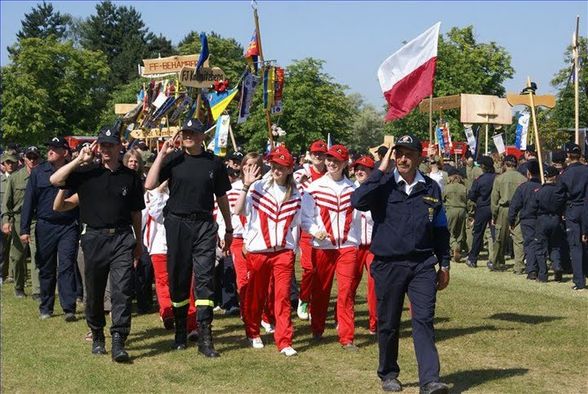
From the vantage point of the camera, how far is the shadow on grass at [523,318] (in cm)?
1203

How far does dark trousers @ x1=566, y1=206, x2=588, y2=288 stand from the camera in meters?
15.2

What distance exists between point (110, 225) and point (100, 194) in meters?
0.33

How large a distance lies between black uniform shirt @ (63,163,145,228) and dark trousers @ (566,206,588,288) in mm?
8528

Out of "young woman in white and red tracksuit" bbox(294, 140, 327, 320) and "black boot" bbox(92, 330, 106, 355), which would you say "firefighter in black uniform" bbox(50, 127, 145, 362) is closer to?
"black boot" bbox(92, 330, 106, 355)

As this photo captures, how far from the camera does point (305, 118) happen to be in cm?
6694

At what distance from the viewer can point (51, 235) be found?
12219 millimetres

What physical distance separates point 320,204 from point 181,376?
264 cm

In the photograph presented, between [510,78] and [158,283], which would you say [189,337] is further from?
[510,78]

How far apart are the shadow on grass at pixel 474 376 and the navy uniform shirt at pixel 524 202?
7849 mm

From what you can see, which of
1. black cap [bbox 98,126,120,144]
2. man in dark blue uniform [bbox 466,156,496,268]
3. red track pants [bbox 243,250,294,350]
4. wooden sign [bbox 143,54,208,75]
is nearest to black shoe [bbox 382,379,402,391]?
red track pants [bbox 243,250,294,350]

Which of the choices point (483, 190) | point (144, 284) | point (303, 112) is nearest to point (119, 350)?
point (144, 284)

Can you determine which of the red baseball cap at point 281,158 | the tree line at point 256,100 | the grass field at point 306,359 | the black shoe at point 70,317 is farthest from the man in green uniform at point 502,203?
the tree line at point 256,100

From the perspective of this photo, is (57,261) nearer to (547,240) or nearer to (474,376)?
(474,376)

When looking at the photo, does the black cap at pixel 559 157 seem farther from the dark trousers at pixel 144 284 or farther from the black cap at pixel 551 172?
the dark trousers at pixel 144 284
